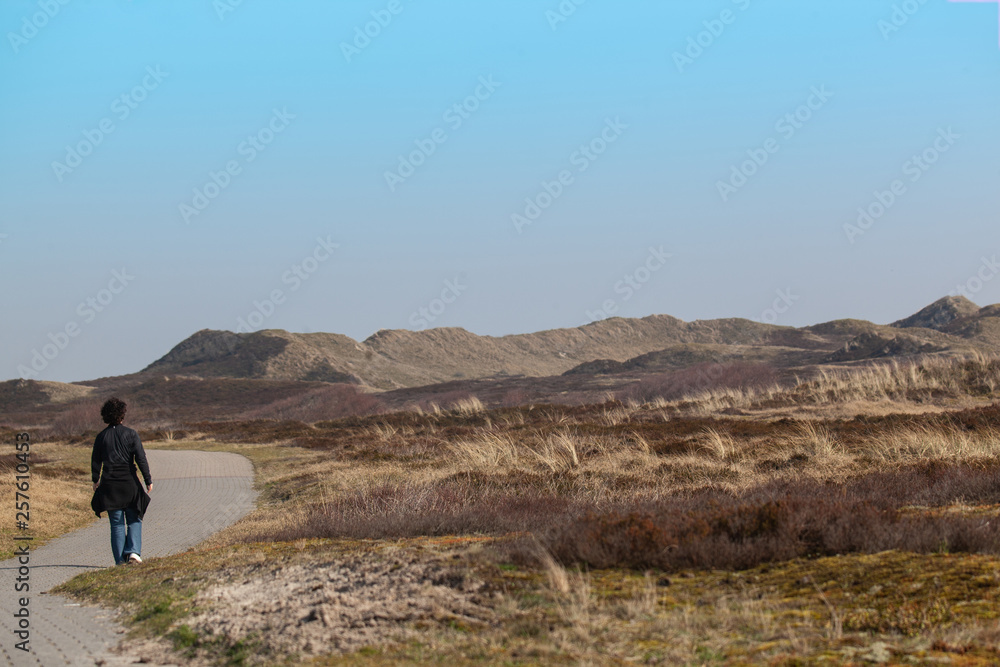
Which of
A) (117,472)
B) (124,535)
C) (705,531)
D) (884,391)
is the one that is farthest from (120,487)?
(884,391)

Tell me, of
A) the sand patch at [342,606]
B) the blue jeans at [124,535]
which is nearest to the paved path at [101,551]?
the blue jeans at [124,535]

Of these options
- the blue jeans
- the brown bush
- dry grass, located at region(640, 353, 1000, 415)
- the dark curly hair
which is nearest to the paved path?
the blue jeans

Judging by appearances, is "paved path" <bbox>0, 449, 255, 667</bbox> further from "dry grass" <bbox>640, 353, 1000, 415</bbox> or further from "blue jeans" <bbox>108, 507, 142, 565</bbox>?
"dry grass" <bbox>640, 353, 1000, 415</bbox>

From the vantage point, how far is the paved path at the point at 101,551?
210 inches

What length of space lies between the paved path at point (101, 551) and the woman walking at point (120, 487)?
61 cm

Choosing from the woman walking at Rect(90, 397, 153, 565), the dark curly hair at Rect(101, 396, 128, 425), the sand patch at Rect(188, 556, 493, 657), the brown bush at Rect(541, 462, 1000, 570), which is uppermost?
the dark curly hair at Rect(101, 396, 128, 425)

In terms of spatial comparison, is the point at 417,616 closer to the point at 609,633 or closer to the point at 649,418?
the point at 609,633

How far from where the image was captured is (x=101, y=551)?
10539 mm

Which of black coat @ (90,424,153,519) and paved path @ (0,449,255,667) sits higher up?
black coat @ (90,424,153,519)

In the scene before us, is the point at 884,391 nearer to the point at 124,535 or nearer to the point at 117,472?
the point at 124,535

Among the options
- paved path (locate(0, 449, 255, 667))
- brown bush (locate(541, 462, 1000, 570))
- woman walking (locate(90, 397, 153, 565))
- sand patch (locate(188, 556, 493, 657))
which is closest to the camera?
sand patch (locate(188, 556, 493, 657))

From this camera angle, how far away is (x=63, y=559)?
990 centimetres

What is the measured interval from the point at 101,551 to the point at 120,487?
239cm

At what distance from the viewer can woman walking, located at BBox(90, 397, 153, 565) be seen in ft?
28.7
